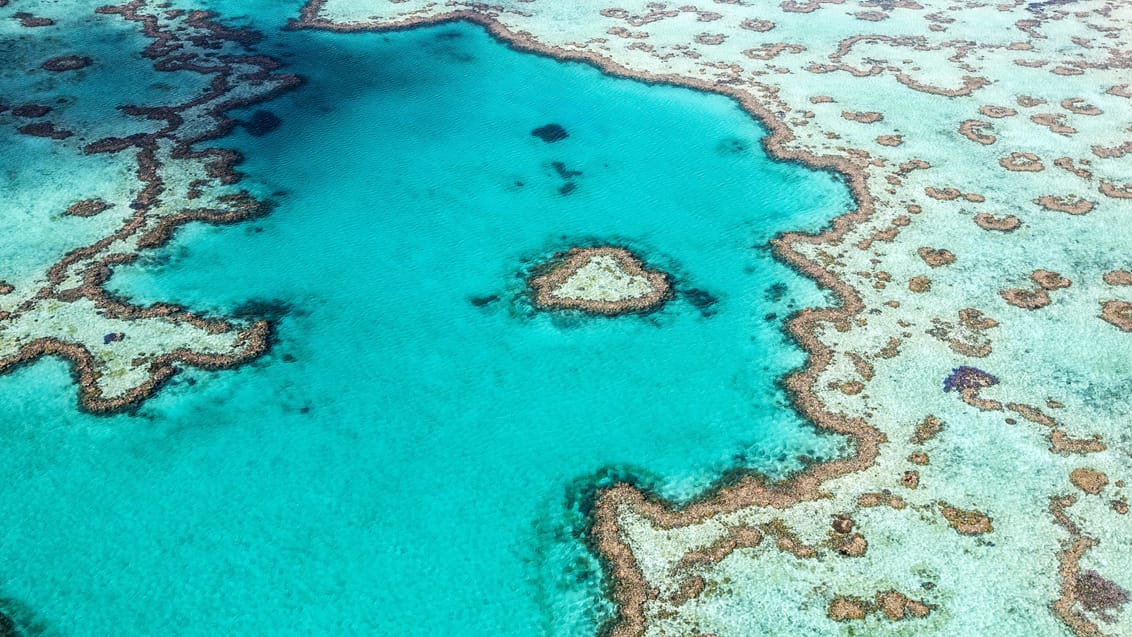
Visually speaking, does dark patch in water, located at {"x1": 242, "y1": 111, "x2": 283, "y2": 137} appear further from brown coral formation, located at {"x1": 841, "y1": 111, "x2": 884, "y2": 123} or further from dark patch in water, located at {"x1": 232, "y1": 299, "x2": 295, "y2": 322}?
brown coral formation, located at {"x1": 841, "y1": 111, "x2": 884, "y2": 123}

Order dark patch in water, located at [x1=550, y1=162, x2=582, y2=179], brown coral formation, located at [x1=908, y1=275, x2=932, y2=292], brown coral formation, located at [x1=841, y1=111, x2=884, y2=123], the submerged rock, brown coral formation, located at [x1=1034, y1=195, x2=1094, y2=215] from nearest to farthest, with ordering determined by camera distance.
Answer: the submerged rock < brown coral formation, located at [x1=908, y1=275, x2=932, y2=292] < brown coral formation, located at [x1=1034, y1=195, x2=1094, y2=215] < dark patch in water, located at [x1=550, y1=162, x2=582, y2=179] < brown coral formation, located at [x1=841, y1=111, x2=884, y2=123]

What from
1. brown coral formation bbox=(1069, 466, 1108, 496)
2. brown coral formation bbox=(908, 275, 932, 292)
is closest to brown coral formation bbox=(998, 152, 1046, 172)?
brown coral formation bbox=(908, 275, 932, 292)

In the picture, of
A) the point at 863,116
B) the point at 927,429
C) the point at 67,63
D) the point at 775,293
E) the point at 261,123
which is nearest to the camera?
the point at 927,429

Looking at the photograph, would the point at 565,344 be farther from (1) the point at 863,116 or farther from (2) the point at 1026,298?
(1) the point at 863,116

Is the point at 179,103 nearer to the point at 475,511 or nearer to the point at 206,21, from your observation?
the point at 206,21

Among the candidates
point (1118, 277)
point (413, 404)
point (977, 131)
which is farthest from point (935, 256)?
point (413, 404)
